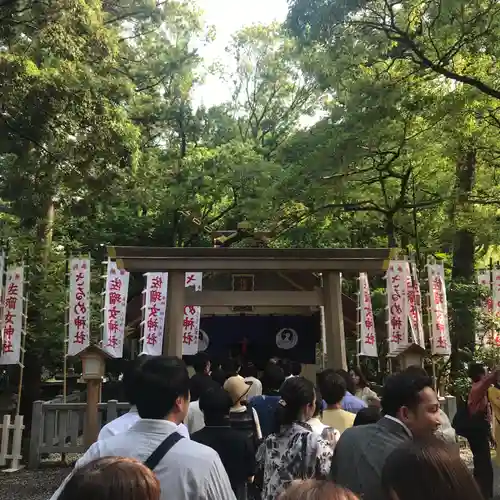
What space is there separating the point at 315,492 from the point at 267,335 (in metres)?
14.9

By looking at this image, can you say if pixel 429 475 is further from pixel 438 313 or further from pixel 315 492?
pixel 438 313

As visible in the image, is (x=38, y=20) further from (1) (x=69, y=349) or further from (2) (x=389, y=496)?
(2) (x=389, y=496)

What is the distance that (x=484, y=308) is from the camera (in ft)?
42.2

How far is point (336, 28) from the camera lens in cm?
888

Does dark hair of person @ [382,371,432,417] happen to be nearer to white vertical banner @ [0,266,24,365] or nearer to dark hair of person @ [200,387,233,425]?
dark hair of person @ [200,387,233,425]

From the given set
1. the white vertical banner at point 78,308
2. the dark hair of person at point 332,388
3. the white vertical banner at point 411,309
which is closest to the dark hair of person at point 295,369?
the dark hair of person at point 332,388

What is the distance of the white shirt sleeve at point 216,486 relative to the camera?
2.29m

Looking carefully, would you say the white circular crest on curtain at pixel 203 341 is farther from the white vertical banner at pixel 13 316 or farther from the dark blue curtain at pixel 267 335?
the white vertical banner at pixel 13 316

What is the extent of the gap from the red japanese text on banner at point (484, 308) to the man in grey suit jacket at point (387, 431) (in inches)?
408

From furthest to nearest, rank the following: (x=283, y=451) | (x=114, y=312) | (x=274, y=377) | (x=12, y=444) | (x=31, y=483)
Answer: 1. (x=114, y=312)
2. (x=12, y=444)
3. (x=31, y=483)
4. (x=274, y=377)
5. (x=283, y=451)

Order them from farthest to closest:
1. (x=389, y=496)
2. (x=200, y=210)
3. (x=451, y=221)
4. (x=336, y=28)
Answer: (x=200, y=210) < (x=451, y=221) < (x=336, y=28) < (x=389, y=496)

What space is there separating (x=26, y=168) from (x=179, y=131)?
360 inches

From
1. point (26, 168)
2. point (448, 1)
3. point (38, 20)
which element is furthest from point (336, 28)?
point (26, 168)

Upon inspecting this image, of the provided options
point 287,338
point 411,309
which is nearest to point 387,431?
point 411,309
